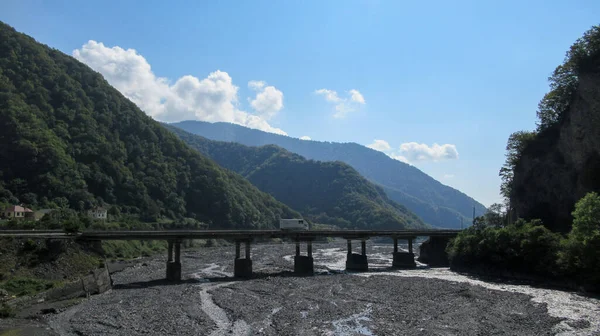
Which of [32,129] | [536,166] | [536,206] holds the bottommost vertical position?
[536,206]

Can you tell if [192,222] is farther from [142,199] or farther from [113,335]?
[113,335]

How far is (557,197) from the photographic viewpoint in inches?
3568

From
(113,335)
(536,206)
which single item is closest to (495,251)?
(536,206)

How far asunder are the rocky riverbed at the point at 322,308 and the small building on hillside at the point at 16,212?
5162cm

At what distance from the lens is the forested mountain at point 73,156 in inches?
5226

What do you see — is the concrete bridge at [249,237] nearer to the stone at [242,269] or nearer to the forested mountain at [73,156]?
the stone at [242,269]

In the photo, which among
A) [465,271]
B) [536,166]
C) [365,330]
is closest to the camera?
[365,330]

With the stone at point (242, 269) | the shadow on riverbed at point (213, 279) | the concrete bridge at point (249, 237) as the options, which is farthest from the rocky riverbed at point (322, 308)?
the concrete bridge at point (249, 237)

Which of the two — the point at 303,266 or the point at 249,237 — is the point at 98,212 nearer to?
the point at 249,237

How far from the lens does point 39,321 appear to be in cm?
3778

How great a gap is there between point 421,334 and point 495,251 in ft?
159

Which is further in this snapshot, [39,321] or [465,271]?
[465,271]

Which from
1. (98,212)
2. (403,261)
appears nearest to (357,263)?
(403,261)

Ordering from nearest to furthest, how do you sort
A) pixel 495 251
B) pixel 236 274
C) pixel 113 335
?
pixel 113 335, pixel 236 274, pixel 495 251
